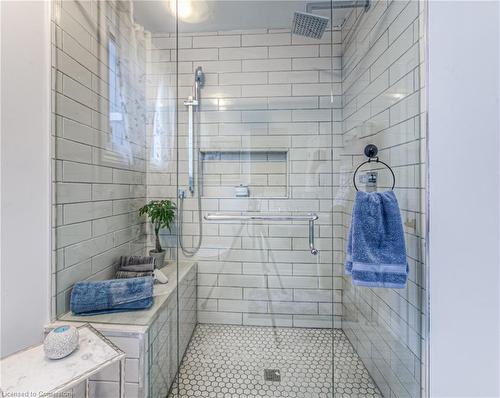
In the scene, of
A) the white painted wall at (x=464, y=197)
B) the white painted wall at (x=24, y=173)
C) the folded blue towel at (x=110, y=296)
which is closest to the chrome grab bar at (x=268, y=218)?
the folded blue towel at (x=110, y=296)

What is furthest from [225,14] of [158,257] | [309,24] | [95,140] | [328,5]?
[158,257]

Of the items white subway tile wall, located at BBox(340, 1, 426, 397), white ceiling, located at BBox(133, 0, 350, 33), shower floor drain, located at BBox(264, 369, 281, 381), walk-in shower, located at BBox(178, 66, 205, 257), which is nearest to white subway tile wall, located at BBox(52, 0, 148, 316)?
white ceiling, located at BBox(133, 0, 350, 33)

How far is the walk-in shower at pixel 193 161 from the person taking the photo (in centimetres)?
203


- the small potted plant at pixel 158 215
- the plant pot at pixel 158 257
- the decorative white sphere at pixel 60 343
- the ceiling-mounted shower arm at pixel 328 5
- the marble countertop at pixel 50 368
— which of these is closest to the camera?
the marble countertop at pixel 50 368

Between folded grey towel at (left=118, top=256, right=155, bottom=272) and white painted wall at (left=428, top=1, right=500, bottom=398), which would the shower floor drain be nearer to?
white painted wall at (left=428, top=1, right=500, bottom=398)

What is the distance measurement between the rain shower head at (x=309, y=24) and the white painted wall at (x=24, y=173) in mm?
1560

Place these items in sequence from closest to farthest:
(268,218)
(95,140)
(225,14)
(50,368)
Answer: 1. (50,368)
2. (95,140)
3. (225,14)
4. (268,218)

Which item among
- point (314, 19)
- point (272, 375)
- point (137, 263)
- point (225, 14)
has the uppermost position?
point (225, 14)

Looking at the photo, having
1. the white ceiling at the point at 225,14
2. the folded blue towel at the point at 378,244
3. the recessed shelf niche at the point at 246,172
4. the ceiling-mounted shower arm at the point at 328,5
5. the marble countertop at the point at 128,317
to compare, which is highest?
the white ceiling at the point at 225,14

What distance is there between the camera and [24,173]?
1.07 m

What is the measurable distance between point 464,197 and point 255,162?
53.9 inches

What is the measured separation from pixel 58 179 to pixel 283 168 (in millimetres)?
1502

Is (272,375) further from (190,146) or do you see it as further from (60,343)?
(190,146)

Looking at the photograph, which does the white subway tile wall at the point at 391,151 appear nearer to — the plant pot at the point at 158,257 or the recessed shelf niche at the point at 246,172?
the recessed shelf niche at the point at 246,172
